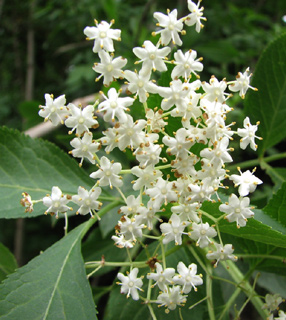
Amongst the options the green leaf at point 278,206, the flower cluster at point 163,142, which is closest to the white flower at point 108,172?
the flower cluster at point 163,142

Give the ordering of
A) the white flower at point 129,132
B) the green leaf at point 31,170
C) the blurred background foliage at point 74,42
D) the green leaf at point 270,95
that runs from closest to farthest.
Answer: the white flower at point 129,132 → the green leaf at point 31,170 → the green leaf at point 270,95 → the blurred background foliage at point 74,42

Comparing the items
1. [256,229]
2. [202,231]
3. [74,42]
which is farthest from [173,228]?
[74,42]

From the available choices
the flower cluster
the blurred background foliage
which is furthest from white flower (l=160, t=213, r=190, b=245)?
the blurred background foliage

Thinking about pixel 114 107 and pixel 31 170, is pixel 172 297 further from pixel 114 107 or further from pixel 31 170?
pixel 31 170

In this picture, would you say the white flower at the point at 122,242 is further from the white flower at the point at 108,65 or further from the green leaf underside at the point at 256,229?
the white flower at the point at 108,65

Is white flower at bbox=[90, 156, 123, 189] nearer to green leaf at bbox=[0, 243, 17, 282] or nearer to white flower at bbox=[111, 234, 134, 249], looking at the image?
white flower at bbox=[111, 234, 134, 249]
